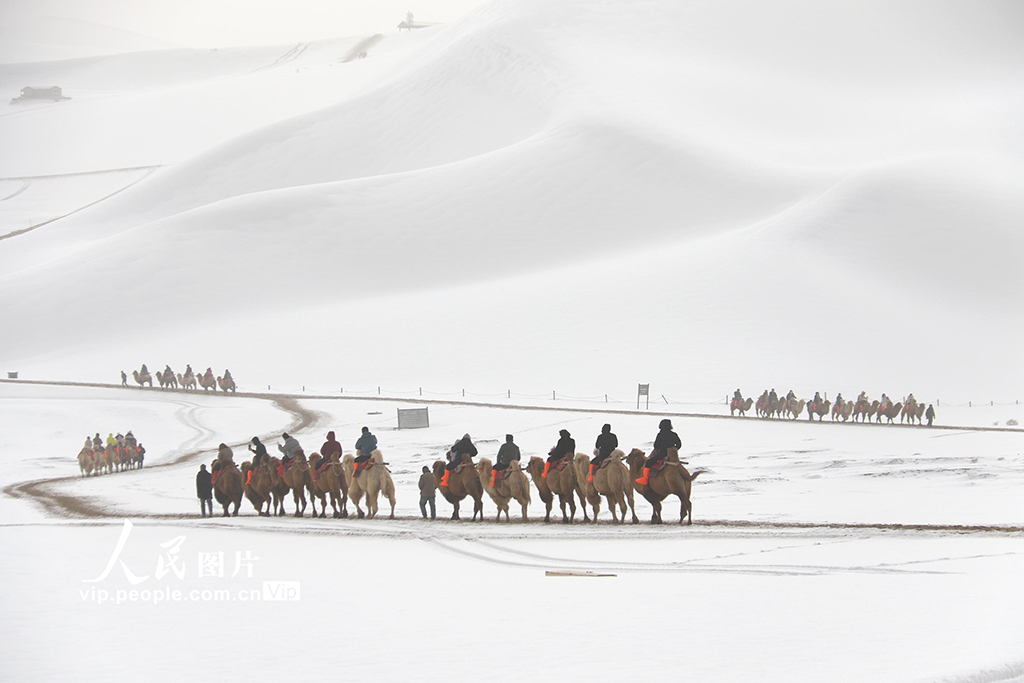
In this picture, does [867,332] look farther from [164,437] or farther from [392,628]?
[392,628]

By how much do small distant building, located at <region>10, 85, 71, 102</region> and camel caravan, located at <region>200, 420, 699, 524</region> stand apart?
17749 centimetres

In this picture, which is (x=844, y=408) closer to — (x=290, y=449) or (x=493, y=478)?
(x=493, y=478)

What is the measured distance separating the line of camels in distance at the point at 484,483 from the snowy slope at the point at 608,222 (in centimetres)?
2747

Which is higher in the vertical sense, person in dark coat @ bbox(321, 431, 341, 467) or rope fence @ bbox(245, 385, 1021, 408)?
rope fence @ bbox(245, 385, 1021, 408)

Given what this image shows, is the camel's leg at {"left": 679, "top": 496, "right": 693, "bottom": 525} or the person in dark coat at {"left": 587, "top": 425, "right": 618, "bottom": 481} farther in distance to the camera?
the person in dark coat at {"left": 587, "top": 425, "right": 618, "bottom": 481}

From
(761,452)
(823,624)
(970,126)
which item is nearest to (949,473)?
(761,452)

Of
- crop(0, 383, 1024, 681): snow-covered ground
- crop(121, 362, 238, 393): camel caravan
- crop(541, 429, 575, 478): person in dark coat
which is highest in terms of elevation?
crop(121, 362, 238, 393): camel caravan

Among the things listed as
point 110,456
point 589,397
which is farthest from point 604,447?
point 589,397

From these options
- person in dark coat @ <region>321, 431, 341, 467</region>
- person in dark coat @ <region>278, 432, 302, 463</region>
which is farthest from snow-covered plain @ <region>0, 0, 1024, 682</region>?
person in dark coat @ <region>321, 431, 341, 467</region>

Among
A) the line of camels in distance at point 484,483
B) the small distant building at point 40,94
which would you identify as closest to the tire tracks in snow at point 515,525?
the line of camels in distance at point 484,483

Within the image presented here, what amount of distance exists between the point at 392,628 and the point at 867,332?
47421 mm

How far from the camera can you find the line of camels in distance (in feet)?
53.9

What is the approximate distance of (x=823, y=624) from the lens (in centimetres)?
988

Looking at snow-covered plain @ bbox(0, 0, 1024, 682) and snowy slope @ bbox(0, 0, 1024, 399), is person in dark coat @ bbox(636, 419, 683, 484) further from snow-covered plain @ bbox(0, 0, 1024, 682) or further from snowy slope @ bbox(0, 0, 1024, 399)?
snowy slope @ bbox(0, 0, 1024, 399)
